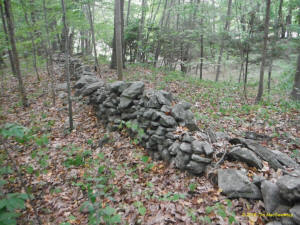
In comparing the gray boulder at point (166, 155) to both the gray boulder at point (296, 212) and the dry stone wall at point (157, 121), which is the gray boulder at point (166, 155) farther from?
the gray boulder at point (296, 212)

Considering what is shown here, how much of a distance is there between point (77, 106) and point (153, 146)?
4.97 metres

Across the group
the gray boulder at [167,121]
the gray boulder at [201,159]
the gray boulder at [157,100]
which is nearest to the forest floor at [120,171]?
the gray boulder at [201,159]

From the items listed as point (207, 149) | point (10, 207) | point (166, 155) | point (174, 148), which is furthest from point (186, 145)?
point (10, 207)

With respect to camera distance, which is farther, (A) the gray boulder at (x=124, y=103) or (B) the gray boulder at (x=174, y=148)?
(A) the gray boulder at (x=124, y=103)

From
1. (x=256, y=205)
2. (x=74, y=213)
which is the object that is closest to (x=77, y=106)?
(x=74, y=213)

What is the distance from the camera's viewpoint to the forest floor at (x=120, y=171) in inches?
121

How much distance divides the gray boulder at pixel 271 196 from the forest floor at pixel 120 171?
0.14 metres

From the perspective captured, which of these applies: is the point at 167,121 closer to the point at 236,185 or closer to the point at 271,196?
the point at 236,185

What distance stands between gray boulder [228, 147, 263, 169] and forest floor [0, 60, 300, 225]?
13 centimetres

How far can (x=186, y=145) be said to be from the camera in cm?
418

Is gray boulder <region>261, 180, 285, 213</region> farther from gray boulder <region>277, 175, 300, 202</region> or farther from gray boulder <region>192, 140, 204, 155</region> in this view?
gray boulder <region>192, 140, 204, 155</region>

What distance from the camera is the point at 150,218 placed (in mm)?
3104

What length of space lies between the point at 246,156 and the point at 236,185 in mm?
810

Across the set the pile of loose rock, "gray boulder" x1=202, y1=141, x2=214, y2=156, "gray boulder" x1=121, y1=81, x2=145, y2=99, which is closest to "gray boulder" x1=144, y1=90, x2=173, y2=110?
the pile of loose rock
